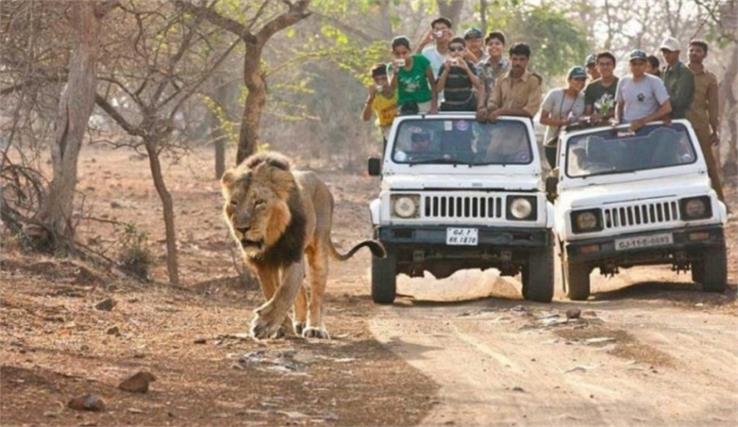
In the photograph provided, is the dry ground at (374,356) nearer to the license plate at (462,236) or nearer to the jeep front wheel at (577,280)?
the jeep front wheel at (577,280)

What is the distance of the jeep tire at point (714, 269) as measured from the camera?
13281mm

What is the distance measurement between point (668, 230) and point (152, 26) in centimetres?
579

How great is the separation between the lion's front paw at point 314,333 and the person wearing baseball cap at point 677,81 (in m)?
5.91

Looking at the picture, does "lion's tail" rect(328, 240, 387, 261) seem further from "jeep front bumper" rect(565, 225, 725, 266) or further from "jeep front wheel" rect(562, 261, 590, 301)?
"jeep front wheel" rect(562, 261, 590, 301)

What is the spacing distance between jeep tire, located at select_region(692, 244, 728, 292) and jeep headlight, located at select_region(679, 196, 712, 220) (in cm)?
32

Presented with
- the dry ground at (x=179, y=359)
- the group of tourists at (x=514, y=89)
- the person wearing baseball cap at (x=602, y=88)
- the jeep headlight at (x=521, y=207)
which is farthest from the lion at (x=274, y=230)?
the person wearing baseball cap at (x=602, y=88)

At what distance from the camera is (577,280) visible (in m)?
13.7

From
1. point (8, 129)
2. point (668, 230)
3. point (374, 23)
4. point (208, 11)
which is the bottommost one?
point (668, 230)

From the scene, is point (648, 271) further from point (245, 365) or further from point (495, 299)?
point (245, 365)

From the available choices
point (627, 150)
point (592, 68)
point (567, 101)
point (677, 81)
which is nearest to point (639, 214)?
point (627, 150)

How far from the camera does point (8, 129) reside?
14.0 meters

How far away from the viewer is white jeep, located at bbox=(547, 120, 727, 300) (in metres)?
13.1

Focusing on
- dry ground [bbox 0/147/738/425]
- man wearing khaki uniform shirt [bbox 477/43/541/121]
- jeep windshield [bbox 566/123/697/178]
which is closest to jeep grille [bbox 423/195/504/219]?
dry ground [bbox 0/147/738/425]

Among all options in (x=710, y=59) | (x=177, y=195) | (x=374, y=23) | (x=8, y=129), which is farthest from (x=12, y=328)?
(x=710, y=59)
